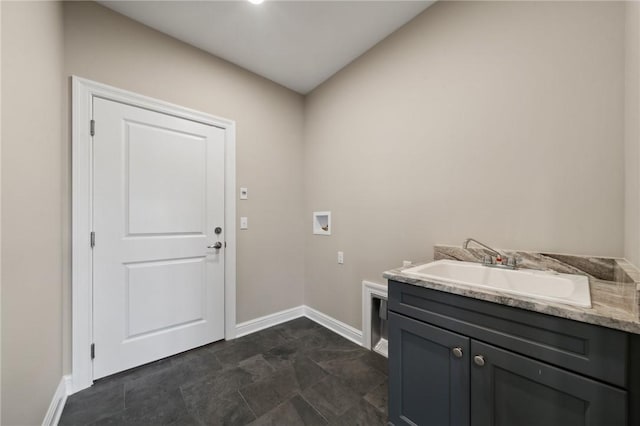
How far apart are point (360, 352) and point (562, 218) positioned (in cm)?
167

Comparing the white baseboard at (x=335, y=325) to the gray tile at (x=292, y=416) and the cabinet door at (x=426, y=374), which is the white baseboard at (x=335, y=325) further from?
the cabinet door at (x=426, y=374)

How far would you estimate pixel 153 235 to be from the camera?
1884 millimetres

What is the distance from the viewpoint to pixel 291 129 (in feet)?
9.06

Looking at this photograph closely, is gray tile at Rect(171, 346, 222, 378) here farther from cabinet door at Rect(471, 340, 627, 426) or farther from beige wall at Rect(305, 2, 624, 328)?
cabinet door at Rect(471, 340, 627, 426)

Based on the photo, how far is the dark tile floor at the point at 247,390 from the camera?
1.35 m

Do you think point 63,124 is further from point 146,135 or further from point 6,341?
point 6,341

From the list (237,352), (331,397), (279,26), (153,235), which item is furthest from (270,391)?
(279,26)

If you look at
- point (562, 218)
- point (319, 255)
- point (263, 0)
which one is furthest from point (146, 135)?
point (562, 218)

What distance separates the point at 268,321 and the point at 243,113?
2171mm

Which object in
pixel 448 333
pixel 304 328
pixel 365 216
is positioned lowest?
pixel 304 328

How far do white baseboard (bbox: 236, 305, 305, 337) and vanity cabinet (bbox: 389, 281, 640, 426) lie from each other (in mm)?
1571

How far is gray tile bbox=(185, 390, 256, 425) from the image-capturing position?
4.40 feet

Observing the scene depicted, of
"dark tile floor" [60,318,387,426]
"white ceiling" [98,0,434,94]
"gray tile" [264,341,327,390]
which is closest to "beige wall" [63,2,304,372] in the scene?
"white ceiling" [98,0,434,94]

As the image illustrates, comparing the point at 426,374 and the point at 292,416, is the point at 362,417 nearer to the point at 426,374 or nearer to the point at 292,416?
the point at 292,416
